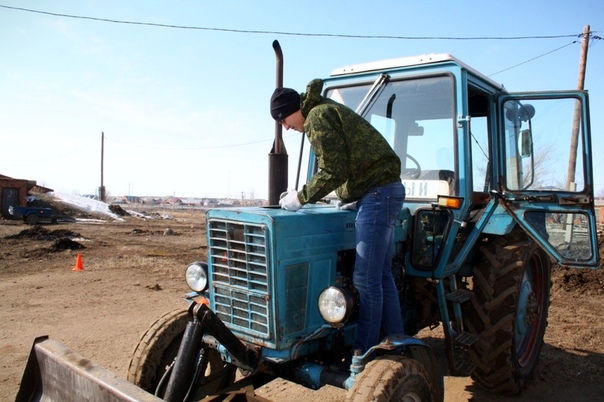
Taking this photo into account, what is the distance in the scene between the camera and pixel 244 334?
3.13 m

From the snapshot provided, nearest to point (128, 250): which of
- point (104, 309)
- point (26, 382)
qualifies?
point (104, 309)

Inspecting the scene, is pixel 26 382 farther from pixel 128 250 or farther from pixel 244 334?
pixel 128 250

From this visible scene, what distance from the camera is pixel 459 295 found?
3.90m

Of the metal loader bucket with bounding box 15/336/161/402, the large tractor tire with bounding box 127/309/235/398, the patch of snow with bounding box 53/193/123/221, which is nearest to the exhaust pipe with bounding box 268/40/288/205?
the large tractor tire with bounding box 127/309/235/398

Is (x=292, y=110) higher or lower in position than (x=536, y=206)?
higher

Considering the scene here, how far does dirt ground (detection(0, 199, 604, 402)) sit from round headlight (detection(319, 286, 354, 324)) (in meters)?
1.36

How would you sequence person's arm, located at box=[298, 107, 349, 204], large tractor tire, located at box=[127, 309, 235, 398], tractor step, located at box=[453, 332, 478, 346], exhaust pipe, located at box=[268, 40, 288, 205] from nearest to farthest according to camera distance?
person's arm, located at box=[298, 107, 349, 204], large tractor tire, located at box=[127, 309, 235, 398], tractor step, located at box=[453, 332, 478, 346], exhaust pipe, located at box=[268, 40, 288, 205]

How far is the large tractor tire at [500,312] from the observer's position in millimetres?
3871

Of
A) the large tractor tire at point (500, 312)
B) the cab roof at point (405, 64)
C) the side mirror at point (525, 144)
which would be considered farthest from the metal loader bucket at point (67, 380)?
the side mirror at point (525, 144)

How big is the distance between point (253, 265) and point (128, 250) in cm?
1113

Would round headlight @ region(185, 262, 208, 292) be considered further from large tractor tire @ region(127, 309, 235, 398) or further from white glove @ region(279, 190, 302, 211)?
white glove @ region(279, 190, 302, 211)

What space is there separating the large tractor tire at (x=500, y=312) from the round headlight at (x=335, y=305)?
64.0 inches

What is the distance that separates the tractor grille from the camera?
2.98 meters

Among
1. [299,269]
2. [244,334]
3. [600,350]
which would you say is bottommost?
[600,350]
